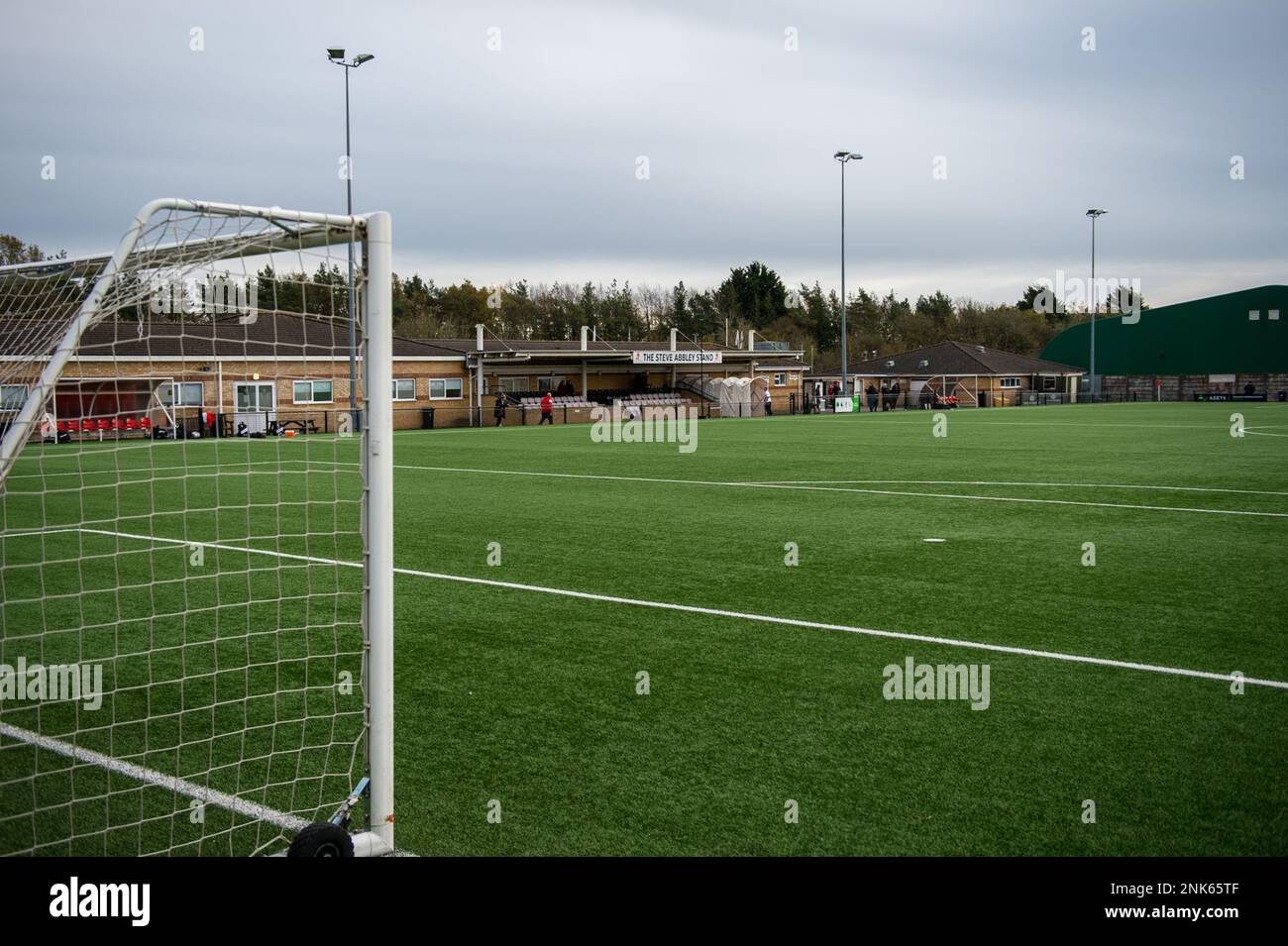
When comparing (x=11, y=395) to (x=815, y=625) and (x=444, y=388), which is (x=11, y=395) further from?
(x=444, y=388)

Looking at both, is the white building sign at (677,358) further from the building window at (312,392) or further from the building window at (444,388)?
the building window at (312,392)

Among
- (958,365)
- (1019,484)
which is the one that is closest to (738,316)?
(958,365)

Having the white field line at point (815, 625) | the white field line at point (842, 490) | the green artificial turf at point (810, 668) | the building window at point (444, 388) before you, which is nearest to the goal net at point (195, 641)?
the green artificial turf at point (810, 668)

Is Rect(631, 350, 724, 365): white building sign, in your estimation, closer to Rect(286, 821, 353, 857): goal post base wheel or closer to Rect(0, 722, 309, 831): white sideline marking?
Rect(0, 722, 309, 831): white sideline marking

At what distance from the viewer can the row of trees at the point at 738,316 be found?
3541 inches

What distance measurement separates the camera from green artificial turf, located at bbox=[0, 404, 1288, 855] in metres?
4.62

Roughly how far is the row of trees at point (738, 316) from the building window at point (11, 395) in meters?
73.9

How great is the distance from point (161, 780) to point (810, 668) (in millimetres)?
3803

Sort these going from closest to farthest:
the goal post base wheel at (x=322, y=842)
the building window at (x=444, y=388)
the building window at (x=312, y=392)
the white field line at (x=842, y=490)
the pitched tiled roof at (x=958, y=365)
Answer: the goal post base wheel at (x=322, y=842) → the white field line at (x=842, y=490) → the building window at (x=312, y=392) → the building window at (x=444, y=388) → the pitched tiled roof at (x=958, y=365)

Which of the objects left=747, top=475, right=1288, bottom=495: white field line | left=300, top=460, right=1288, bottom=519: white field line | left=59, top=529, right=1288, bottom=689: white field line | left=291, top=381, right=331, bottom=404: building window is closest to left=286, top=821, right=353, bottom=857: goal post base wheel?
left=59, top=529, right=1288, bottom=689: white field line

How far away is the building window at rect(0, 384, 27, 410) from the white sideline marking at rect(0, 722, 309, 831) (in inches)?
67.7

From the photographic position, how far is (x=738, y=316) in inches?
4151

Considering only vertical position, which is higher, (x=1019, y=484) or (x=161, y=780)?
(x=1019, y=484)
